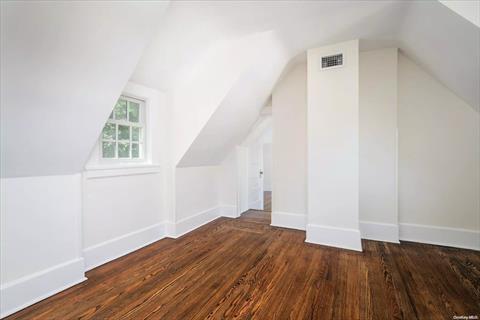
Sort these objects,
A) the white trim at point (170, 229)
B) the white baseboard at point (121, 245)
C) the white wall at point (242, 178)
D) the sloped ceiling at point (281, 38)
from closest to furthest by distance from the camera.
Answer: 1. the sloped ceiling at point (281, 38)
2. the white baseboard at point (121, 245)
3. the white trim at point (170, 229)
4. the white wall at point (242, 178)

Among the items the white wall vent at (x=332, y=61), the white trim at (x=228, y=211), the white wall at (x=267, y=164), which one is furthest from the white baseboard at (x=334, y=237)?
the white wall at (x=267, y=164)

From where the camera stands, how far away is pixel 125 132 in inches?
109

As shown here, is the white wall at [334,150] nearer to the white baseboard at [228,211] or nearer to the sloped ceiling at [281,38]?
the sloped ceiling at [281,38]

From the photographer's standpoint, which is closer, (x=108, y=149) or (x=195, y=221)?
(x=108, y=149)

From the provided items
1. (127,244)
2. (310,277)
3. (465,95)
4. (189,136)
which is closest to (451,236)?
(465,95)

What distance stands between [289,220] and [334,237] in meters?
0.84

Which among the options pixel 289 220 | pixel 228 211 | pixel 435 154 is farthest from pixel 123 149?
pixel 435 154

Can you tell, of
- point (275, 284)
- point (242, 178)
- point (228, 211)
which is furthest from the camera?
point (242, 178)

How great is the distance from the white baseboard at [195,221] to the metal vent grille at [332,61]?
304 cm

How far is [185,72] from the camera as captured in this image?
2.97 meters

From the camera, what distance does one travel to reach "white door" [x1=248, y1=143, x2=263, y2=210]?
486 centimetres

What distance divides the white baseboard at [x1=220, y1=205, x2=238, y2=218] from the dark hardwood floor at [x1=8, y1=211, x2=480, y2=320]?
1.29m

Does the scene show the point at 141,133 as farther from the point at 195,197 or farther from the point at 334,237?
the point at 334,237

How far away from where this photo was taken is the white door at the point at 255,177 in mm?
4855
